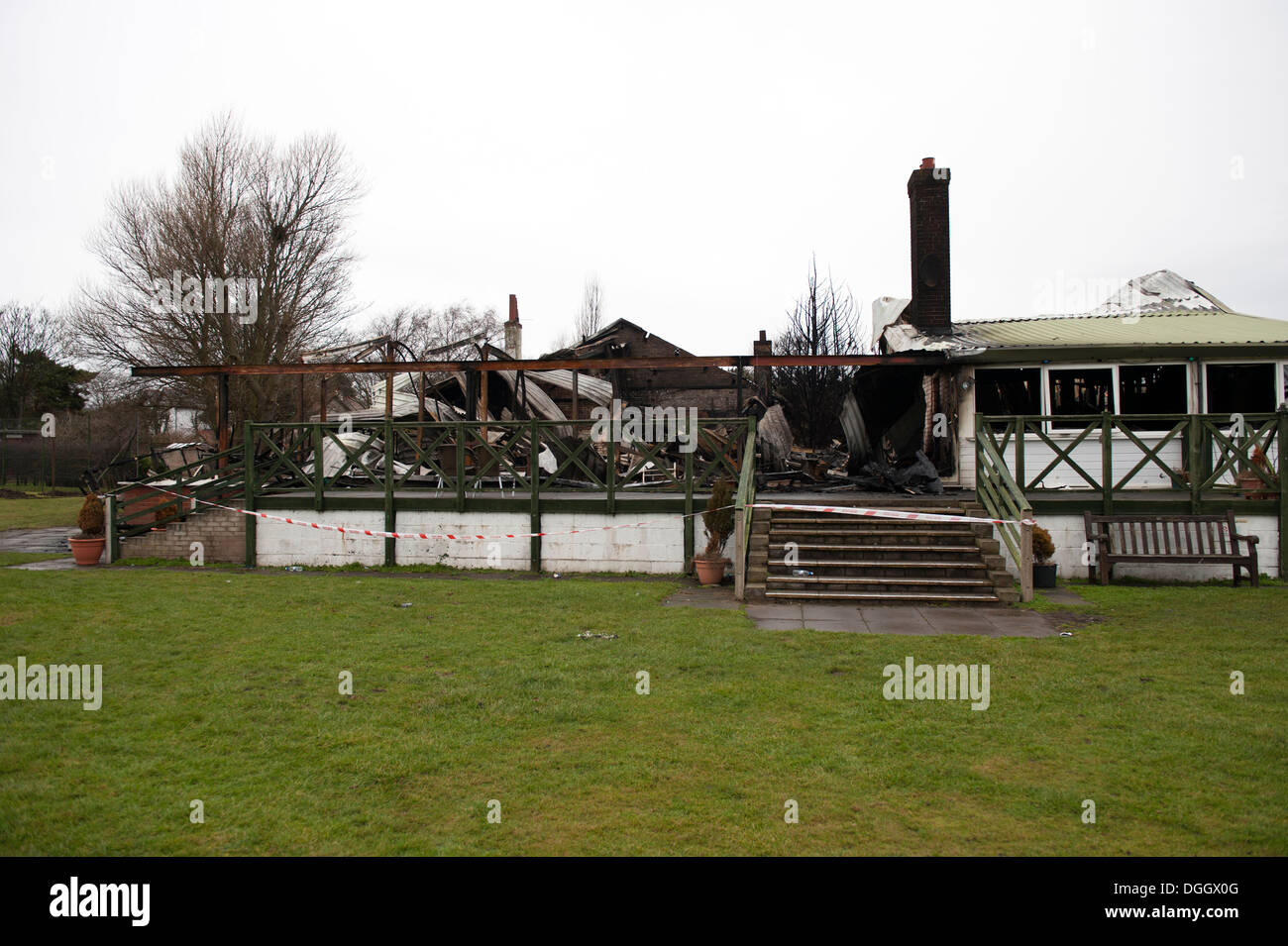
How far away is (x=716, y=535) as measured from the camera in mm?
10828

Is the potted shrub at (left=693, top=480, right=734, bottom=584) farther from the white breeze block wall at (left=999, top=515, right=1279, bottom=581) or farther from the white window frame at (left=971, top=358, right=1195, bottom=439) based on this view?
the white window frame at (left=971, top=358, right=1195, bottom=439)

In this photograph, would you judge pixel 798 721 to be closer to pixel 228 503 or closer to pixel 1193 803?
pixel 1193 803

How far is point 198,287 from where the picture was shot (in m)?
23.4

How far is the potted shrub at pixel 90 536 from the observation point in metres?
12.6

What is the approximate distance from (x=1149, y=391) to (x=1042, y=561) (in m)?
6.00

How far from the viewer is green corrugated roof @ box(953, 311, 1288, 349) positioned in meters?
14.2

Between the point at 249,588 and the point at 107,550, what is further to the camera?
the point at 107,550

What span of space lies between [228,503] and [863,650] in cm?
1037

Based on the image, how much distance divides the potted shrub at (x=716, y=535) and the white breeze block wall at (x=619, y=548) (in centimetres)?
89

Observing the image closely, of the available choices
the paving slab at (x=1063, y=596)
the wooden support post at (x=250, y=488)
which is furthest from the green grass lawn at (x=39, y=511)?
the paving slab at (x=1063, y=596)

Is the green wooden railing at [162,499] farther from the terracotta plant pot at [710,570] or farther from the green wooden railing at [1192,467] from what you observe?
the green wooden railing at [1192,467]

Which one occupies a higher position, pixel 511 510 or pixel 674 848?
pixel 511 510
